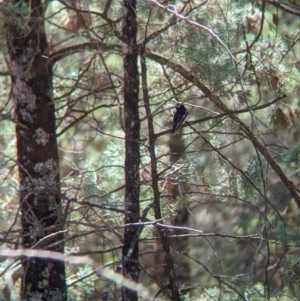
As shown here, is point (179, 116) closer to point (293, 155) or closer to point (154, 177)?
point (154, 177)

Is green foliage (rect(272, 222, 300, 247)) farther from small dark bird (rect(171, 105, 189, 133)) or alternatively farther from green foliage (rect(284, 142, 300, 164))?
small dark bird (rect(171, 105, 189, 133))

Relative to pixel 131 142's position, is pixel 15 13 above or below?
above

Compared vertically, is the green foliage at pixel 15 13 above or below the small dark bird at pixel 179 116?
above

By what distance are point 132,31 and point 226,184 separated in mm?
1190

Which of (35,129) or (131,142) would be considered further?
(35,129)

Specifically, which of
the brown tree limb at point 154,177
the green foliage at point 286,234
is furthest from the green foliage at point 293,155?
the brown tree limb at point 154,177

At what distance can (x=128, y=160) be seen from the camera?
417 centimetres

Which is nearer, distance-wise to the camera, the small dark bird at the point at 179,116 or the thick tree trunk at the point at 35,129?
the small dark bird at the point at 179,116

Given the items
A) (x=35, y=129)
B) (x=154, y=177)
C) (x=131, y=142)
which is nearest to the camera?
(x=154, y=177)

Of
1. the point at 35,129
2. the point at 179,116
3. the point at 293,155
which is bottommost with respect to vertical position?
the point at 293,155

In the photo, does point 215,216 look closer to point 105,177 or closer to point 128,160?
point 105,177

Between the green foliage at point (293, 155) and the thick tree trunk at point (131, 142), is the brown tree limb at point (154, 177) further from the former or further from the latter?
the green foliage at point (293, 155)

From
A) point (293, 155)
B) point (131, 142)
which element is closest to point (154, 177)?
point (131, 142)

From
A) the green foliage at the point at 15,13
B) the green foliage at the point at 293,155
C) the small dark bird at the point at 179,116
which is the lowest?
the green foliage at the point at 293,155
